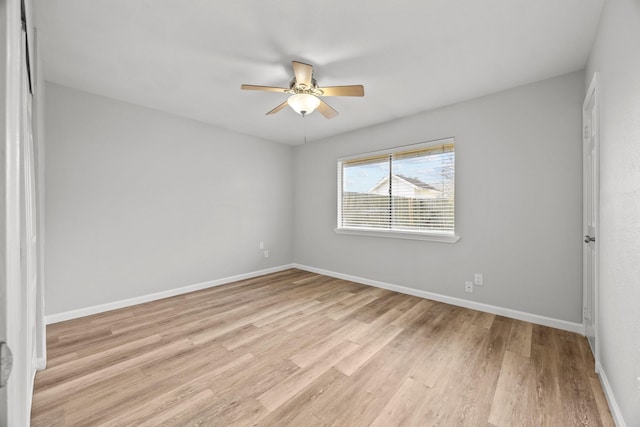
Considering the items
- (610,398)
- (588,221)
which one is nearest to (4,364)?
(610,398)

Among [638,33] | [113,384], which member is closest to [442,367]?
[638,33]

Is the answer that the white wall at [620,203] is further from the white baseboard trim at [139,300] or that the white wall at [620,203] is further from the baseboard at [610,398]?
the white baseboard trim at [139,300]

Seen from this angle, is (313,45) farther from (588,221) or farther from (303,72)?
(588,221)

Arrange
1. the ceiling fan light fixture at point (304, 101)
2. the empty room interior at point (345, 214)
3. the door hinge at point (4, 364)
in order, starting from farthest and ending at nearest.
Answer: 1. the ceiling fan light fixture at point (304, 101)
2. the empty room interior at point (345, 214)
3. the door hinge at point (4, 364)

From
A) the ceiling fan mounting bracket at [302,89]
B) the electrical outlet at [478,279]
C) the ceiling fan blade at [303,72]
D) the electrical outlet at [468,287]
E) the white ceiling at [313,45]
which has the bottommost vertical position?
the electrical outlet at [468,287]

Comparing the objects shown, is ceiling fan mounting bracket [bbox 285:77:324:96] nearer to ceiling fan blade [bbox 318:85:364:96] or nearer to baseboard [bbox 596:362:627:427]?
ceiling fan blade [bbox 318:85:364:96]

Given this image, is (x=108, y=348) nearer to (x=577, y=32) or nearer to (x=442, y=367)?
(x=442, y=367)

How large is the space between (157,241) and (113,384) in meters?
1.93

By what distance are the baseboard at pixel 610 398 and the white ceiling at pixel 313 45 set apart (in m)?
2.37

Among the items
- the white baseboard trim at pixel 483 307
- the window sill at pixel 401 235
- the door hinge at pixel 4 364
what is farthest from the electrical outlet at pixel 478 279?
the door hinge at pixel 4 364

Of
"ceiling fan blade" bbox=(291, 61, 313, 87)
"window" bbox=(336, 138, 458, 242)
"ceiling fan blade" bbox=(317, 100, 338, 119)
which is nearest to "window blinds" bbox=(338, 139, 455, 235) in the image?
"window" bbox=(336, 138, 458, 242)

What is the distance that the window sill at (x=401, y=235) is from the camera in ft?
10.3

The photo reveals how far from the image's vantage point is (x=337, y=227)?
4.40 metres

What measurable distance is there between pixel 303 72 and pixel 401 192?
217cm
